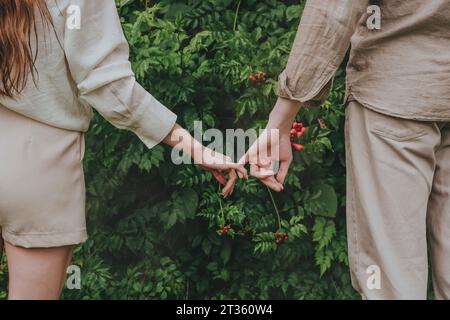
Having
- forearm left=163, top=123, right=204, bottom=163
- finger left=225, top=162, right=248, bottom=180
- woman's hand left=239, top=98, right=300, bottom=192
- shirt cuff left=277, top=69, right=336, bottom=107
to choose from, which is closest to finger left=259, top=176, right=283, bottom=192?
woman's hand left=239, top=98, right=300, bottom=192

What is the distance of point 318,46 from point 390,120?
0.28 meters

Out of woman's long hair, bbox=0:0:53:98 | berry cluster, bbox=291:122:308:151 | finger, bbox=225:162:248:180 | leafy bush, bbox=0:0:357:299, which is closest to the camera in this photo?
woman's long hair, bbox=0:0:53:98

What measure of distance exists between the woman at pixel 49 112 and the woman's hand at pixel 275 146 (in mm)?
434

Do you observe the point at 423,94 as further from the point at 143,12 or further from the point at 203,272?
the point at 203,272

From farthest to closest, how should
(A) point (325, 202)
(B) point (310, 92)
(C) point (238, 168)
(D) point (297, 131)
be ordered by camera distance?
(A) point (325, 202), (D) point (297, 131), (C) point (238, 168), (B) point (310, 92)

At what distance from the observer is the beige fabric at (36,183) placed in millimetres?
1924

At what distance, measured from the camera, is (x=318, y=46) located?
6.57 ft

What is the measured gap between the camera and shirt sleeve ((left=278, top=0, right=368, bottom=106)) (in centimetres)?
194

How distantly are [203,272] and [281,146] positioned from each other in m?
1.32

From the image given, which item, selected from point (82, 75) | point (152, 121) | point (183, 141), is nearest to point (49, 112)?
point (82, 75)

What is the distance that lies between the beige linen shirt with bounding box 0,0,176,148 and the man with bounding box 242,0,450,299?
18.3 inches

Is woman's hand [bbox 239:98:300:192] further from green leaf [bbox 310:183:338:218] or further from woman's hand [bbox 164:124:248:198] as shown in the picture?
green leaf [bbox 310:183:338:218]

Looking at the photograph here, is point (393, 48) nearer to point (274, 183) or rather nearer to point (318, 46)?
point (318, 46)

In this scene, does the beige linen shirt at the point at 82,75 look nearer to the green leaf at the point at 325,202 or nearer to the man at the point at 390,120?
the man at the point at 390,120
